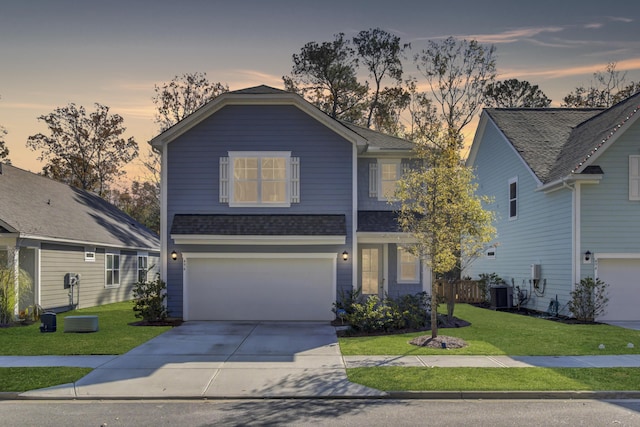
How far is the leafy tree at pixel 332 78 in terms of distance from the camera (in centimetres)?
3981

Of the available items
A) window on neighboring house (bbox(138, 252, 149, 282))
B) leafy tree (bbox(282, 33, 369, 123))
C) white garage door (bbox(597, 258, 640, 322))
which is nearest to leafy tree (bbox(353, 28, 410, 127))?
leafy tree (bbox(282, 33, 369, 123))

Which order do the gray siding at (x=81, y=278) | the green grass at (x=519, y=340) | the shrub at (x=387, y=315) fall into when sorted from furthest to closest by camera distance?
the gray siding at (x=81, y=278), the shrub at (x=387, y=315), the green grass at (x=519, y=340)

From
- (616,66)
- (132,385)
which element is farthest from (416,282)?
(616,66)

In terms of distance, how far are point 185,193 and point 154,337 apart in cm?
545

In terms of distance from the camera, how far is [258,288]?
753 inches

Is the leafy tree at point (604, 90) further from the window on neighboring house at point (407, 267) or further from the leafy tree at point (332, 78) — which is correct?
the window on neighboring house at point (407, 267)

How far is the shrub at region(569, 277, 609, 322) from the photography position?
18.7 m

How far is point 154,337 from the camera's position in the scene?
612 inches

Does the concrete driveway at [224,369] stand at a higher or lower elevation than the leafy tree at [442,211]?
lower

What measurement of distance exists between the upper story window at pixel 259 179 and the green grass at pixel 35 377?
8.94 meters

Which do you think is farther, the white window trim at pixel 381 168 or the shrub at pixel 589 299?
the white window trim at pixel 381 168

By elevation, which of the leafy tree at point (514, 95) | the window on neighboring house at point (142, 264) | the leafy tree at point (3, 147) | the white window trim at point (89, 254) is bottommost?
the window on neighboring house at point (142, 264)

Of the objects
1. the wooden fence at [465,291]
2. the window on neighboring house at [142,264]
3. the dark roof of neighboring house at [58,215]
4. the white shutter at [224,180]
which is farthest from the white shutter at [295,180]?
the window on neighboring house at [142,264]

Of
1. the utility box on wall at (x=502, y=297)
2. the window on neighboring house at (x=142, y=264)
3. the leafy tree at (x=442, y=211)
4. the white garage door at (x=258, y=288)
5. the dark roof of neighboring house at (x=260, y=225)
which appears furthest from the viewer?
the window on neighboring house at (x=142, y=264)
